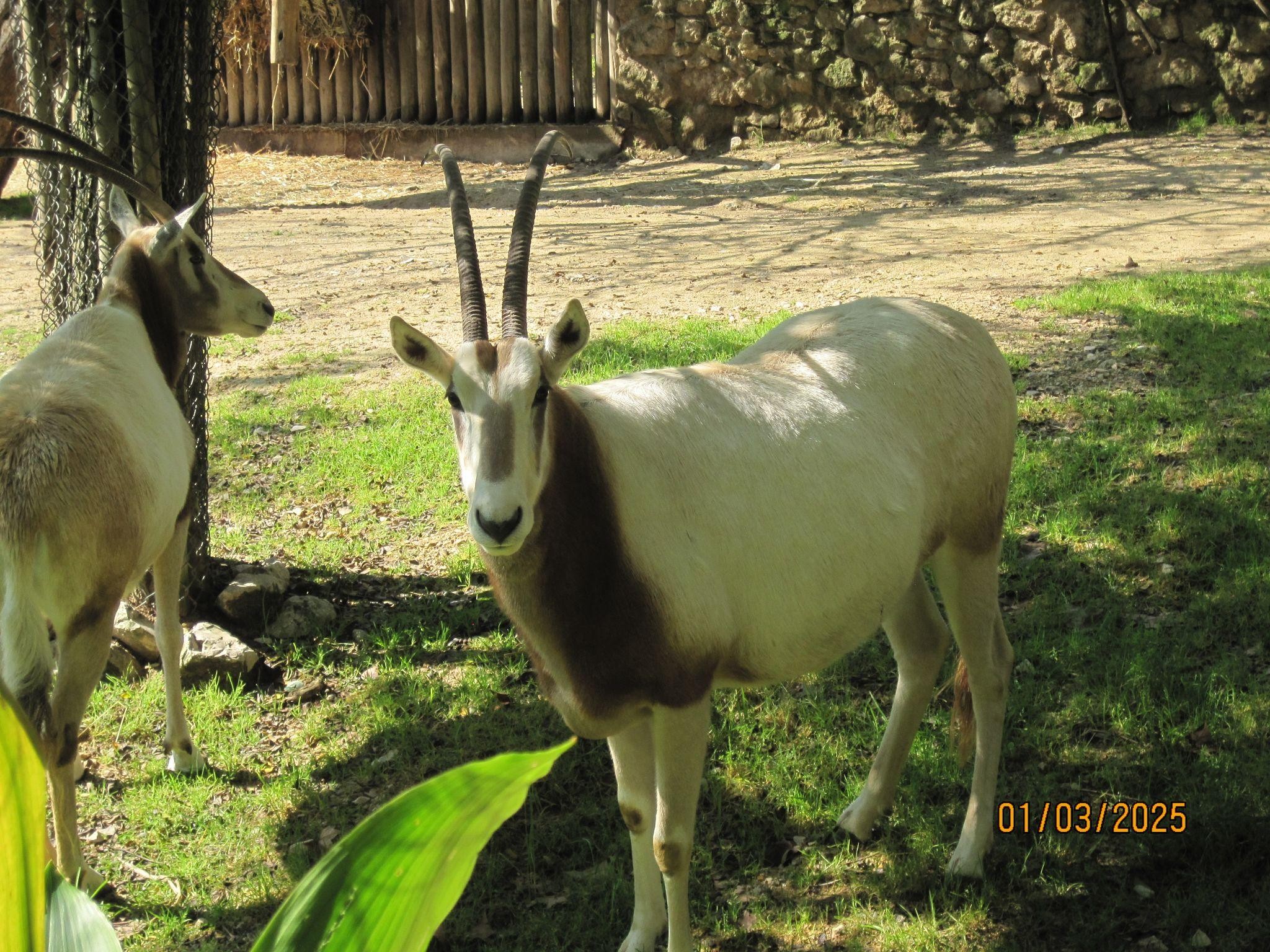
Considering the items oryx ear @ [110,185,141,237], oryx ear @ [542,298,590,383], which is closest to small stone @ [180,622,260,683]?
oryx ear @ [110,185,141,237]

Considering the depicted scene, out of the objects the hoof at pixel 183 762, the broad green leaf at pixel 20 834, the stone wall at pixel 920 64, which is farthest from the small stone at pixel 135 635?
the stone wall at pixel 920 64

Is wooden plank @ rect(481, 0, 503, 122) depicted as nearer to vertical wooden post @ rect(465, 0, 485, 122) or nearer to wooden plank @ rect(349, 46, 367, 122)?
vertical wooden post @ rect(465, 0, 485, 122)

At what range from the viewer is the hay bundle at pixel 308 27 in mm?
14859

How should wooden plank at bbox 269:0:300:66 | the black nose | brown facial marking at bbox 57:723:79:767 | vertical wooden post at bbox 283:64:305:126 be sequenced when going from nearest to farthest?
the black nose → brown facial marking at bbox 57:723:79:767 → wooden plank at bbox 269:0:300:66 → vertical wooden post at bbox 283:64:305:126

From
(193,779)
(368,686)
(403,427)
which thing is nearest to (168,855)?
(193,779)

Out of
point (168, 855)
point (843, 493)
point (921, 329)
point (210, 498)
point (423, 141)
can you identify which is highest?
point (423, 141)

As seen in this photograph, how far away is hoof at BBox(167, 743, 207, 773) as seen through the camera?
4.35 metres

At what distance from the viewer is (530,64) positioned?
14766 millimetres

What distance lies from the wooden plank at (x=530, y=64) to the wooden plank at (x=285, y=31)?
298 cm

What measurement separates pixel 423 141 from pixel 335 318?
686cm

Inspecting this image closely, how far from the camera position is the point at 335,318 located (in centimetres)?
897

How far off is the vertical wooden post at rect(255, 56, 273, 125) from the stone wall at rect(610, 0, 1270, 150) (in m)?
5.07

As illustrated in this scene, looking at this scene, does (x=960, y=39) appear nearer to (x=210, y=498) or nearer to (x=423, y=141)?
(x=423, y=141)

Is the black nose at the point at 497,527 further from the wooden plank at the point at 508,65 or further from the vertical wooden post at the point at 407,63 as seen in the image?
the vertical wooden post at the point at 407,63
